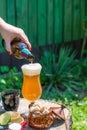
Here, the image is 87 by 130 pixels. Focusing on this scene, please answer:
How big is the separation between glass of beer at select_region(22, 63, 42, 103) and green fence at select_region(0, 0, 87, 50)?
10.9 feet

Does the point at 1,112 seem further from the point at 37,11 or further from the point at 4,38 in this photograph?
the point at 37,11

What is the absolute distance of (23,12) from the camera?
7191 mm

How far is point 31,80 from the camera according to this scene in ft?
12.0

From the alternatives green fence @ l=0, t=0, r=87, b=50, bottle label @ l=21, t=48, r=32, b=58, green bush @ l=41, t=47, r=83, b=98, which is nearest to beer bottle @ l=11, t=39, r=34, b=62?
bottle label @ l=21, t=48, r=32, b=58

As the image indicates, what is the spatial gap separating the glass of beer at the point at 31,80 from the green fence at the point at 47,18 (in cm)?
333

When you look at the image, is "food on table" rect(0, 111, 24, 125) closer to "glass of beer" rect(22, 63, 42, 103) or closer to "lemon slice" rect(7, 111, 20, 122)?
"lemon slice" rect(7, 111, 20, 122)

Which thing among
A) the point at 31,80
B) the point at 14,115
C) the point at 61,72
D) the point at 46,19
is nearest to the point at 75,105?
the point at 61,72

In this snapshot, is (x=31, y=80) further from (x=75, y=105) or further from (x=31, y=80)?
(x=75, y=105)

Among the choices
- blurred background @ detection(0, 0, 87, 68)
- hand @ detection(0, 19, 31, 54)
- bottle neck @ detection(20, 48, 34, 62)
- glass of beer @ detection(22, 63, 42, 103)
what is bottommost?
blurred background @ detection(0, 0, 87, 68)

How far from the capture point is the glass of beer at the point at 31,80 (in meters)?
3.63

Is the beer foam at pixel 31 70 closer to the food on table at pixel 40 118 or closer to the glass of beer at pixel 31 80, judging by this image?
the glass of beer at pixel 31 80

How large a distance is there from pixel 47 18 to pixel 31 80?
3.94 m

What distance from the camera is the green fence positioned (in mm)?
7105

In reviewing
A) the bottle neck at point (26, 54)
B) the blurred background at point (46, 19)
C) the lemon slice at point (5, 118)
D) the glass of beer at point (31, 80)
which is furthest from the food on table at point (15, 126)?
the blurred background at point (46, 19)
